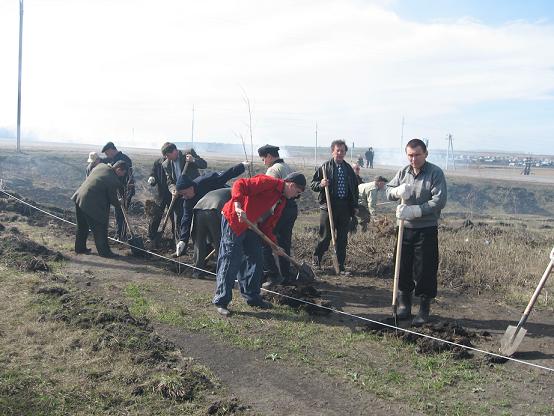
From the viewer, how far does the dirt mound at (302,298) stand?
6156 millimetres

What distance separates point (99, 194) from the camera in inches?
337

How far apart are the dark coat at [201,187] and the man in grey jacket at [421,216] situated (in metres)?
2.79

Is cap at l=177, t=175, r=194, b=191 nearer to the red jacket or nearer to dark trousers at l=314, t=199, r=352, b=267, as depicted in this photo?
the red jacket

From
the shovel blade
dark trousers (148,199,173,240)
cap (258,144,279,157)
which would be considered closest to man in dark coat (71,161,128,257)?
dark trousers (148,199,173,240)

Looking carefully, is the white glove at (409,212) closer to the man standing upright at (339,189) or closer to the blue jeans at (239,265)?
the blue jeans at (239,265)

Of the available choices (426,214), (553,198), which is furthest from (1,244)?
(553,198)

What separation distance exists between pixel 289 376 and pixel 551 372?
7.36ft

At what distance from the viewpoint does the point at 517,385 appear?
4.40m

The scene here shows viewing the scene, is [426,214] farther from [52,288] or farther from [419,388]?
[52,288]

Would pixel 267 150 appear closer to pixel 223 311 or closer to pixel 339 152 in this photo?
pixel 339 152

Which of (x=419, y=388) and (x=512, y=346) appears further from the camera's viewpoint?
(x=512, y=346)

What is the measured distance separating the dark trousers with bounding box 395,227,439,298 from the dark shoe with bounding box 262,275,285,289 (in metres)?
1.92

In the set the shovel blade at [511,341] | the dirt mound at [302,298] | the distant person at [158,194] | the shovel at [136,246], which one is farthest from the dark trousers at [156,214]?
the shovel blade at [511,341]

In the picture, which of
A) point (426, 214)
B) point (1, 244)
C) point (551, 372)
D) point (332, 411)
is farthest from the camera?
point (1, 244)
